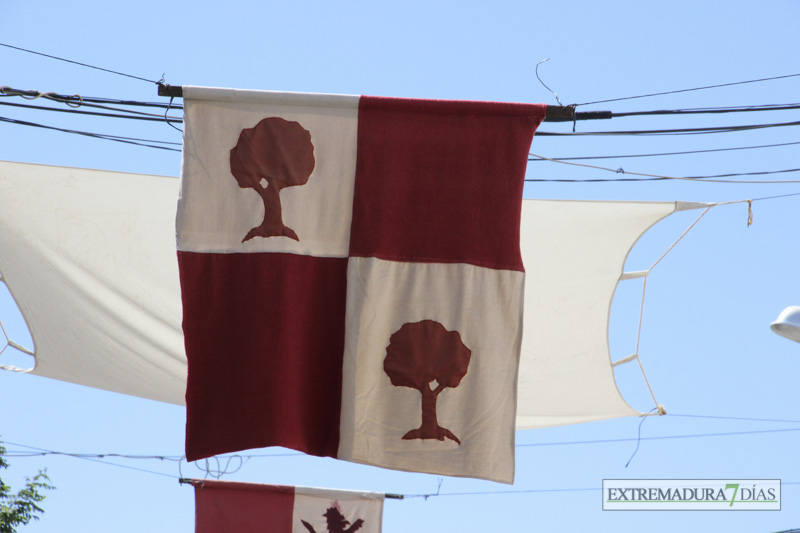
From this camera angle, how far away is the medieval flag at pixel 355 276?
3.71 metres

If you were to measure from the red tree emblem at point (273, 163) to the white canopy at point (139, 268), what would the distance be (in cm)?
119

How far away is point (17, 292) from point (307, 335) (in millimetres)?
1875

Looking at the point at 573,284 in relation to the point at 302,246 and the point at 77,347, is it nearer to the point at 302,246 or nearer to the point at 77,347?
the point at 302,246

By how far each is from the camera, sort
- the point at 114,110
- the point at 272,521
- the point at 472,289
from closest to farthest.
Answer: the point at 472,289, the point at 114,110, the point at 272,521

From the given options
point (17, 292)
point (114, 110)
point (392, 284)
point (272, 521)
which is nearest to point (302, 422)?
point (392, 284)

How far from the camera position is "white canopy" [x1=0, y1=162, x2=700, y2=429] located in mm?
4828

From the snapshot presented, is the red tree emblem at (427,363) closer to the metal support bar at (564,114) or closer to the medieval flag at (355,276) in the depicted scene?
the medieval flag at (355,276)

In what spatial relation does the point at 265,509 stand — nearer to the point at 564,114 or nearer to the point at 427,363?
the point at 427,363

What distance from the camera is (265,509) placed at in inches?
307

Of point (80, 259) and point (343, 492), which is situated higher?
point (80, 259)

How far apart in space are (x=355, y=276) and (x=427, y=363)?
0.42m

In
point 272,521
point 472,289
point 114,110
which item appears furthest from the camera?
point 272,521

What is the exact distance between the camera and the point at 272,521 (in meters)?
7.81

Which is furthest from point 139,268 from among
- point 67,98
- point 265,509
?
point 265,509
